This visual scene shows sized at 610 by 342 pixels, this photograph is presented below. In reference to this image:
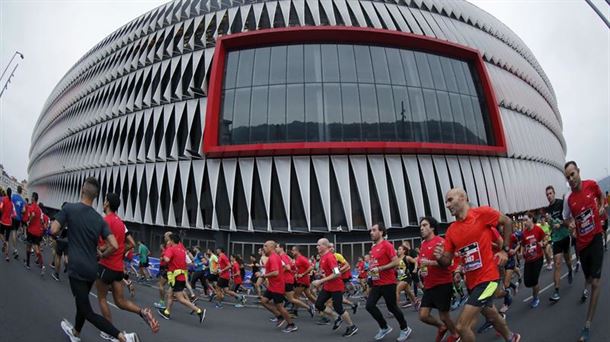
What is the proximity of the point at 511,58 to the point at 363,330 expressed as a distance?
34.8 metres

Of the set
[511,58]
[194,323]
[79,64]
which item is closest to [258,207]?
[194,323]

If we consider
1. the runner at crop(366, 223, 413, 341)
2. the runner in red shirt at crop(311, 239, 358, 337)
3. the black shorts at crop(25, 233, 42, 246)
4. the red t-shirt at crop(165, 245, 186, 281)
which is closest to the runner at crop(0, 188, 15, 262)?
the black shorts at crop(25, 233, 42, 246)

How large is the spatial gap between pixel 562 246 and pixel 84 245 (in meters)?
8.91

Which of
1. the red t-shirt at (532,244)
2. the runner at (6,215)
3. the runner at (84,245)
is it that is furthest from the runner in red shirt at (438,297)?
the runner at (6,215)

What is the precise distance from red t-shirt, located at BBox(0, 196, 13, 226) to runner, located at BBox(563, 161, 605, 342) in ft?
46.5

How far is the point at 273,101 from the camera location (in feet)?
72.7

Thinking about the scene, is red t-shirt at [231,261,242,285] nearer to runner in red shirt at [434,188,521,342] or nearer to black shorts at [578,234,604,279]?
runner in red shirt at [434,188,521,342]

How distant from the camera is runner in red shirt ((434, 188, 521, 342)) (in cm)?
392

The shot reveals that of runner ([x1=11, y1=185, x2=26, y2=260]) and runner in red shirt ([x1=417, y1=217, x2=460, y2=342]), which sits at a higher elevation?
runner ([x1=11, y1=185, x2=26, y2=260])

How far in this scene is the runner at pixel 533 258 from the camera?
282 inches

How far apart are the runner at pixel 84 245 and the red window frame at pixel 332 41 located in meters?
16.3

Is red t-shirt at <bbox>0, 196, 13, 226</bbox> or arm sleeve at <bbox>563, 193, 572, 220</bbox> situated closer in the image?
arm sleeve at <bbox>563, 193, 572, 220</bbox>

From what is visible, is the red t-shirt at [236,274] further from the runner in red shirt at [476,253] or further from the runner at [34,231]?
the runner in red shirt at [476,253]

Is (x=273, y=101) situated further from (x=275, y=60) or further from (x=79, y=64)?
(x=79, y=64)
